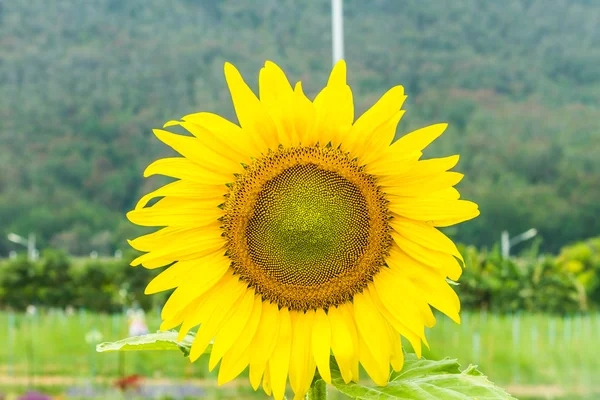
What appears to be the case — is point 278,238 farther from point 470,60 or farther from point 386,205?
point 470,60

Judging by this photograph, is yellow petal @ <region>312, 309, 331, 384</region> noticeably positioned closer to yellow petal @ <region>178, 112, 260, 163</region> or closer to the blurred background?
yellow petal @ <region>178, 112, 260, 163</region>

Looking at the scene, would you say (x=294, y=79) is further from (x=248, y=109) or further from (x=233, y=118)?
(x=248, y=109)

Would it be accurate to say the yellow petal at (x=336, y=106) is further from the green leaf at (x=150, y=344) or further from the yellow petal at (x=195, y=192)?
the green leaf at (x=150, y=344)

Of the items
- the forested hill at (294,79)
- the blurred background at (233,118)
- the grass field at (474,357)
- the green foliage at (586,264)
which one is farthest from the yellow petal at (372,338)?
the forested hill at (294,79)

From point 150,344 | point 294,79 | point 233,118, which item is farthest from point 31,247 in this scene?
point 150,344

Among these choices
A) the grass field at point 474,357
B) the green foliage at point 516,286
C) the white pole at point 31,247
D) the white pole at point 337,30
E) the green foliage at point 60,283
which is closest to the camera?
the white pole at point 337,30

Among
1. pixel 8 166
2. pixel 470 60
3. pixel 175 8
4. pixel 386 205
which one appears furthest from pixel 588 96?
pixel 386 205

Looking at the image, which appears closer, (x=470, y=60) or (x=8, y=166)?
(x=8, y=166)
